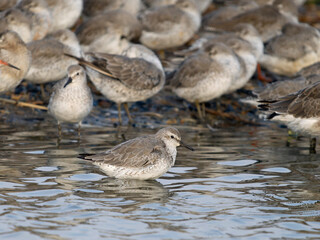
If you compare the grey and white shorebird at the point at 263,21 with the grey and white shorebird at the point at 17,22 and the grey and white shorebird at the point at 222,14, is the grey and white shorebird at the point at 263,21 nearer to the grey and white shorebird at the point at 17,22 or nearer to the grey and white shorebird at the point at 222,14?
the grey and white shorebird at the point at 222,14

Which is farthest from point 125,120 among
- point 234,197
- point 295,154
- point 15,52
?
point 234,197

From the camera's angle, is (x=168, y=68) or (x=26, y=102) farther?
(x=168, y=68)

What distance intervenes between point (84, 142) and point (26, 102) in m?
2.93

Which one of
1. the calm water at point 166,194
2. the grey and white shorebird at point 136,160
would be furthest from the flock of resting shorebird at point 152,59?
the calm water at point 166,194

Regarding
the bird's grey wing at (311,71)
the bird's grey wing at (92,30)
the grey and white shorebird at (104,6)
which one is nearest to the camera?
the bird's grey wing at (311,71)

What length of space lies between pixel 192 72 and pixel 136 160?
5.02m

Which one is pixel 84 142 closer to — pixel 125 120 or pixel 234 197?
pixel 125 120

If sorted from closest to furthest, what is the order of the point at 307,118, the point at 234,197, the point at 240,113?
1. the point at 234,197
2. the point at 307,118
3. the point at 240,113

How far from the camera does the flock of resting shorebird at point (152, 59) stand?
1016cm

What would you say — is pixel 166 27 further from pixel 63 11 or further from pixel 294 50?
pixel 294 50

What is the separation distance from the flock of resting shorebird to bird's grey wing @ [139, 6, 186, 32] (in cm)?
3

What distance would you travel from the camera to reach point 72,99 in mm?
10578

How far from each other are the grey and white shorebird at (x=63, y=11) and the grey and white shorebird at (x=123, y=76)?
3868mm

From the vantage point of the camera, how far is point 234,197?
24.7 feet
